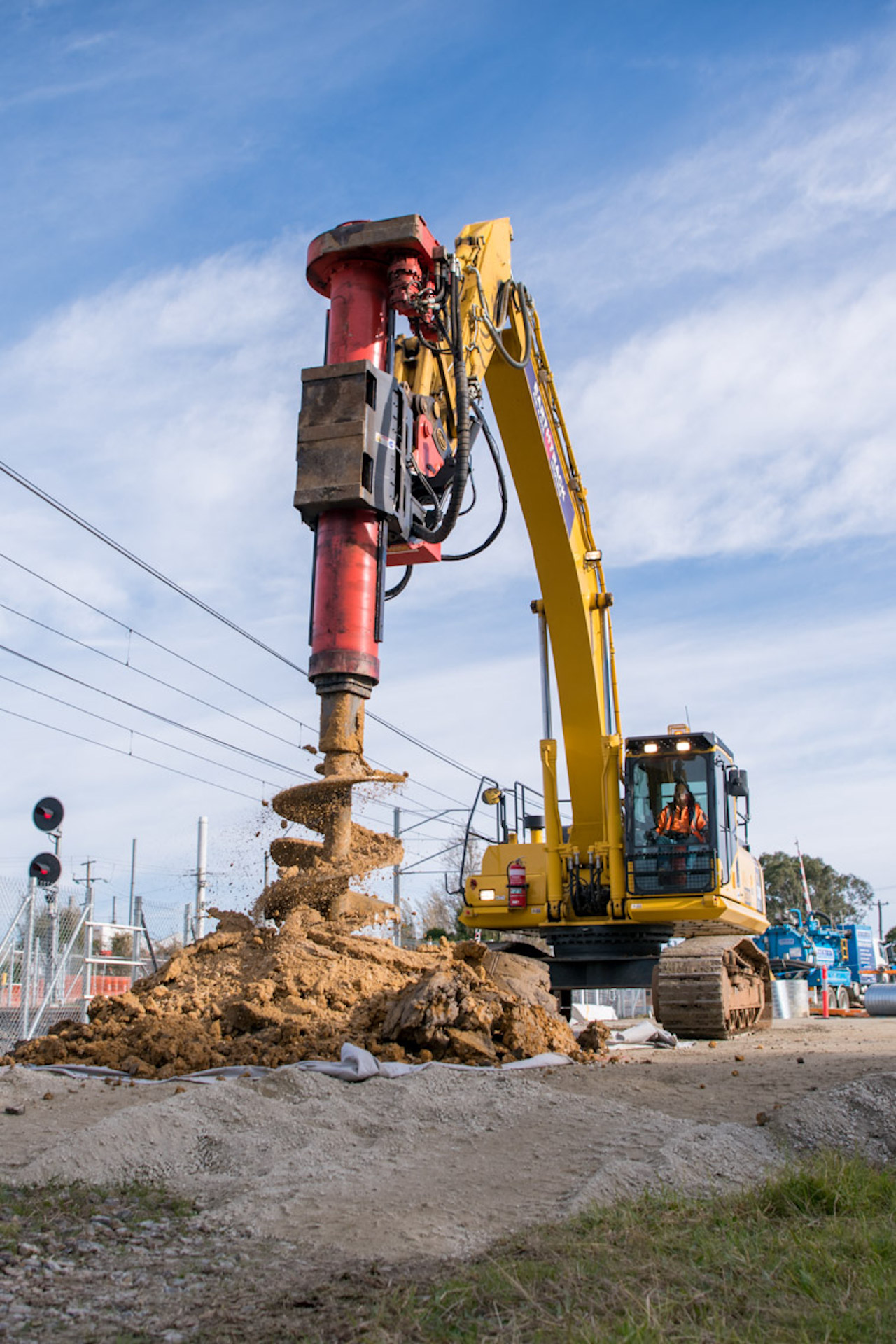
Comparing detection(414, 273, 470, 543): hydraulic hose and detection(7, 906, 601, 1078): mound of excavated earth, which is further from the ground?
detection(414, 273, 470, 543): hydraulic hose

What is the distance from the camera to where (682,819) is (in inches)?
455

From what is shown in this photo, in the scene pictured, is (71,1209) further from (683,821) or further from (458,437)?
(683,821)

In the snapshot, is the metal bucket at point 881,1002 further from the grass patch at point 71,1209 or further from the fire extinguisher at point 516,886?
the grass patch at point 71,1209

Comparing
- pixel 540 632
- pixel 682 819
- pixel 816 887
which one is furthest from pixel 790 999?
pixel 816 887

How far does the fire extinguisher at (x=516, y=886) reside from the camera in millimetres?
11992

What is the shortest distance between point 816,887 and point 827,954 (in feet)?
144

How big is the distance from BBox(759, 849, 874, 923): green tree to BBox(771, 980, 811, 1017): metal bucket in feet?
136

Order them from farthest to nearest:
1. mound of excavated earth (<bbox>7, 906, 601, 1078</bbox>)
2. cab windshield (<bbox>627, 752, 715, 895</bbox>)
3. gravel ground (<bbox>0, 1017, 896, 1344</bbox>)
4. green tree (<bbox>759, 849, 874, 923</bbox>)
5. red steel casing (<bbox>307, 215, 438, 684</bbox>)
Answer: green tree (<bbox>759, 849, 874, 923</bbox>) → cab windshield (<bbox>627, 752, 715, 895</bbox>) → mound of excavated earth (<bbox>7, 906, 601, 1078</bbox>) → red steel casing (<bbox>307, 215, 438, 684</bbox>) → gravel ground (<bbox>0, 1017, 896, 1344</bbox>)

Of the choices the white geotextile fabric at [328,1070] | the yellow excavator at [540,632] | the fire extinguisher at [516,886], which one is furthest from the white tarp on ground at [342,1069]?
the fire extinguisher at [516,886]

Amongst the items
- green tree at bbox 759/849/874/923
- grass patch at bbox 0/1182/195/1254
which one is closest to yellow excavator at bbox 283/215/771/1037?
grass patch at bbox 0/1182/195/1254

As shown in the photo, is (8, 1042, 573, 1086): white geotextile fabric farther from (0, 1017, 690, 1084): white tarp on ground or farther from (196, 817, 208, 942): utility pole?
(196, 817, 208, 942): utility pole

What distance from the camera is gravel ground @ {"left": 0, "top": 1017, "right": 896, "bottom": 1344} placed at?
3.53m

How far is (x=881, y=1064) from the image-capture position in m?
8.45

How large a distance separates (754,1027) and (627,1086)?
7239mm
